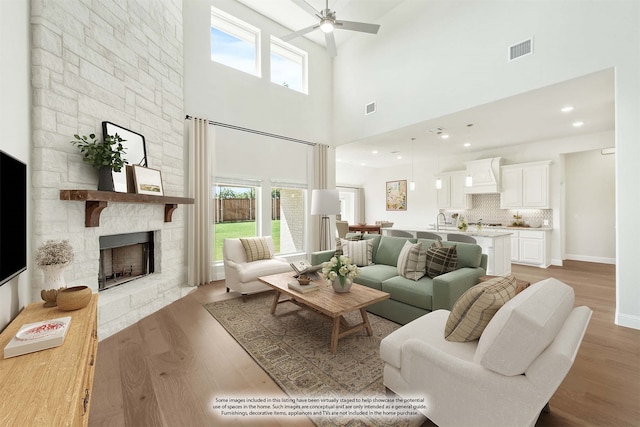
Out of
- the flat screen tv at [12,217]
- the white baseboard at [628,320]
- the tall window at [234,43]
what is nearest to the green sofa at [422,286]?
the white baseboard at [628,320]

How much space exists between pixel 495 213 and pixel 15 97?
8.35 meters

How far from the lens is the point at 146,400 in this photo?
5.78ft

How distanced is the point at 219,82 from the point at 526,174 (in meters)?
6.76

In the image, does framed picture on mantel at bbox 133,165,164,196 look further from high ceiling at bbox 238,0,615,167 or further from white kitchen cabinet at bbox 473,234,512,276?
white kitchen cabinet at bbox 473,234,512,276

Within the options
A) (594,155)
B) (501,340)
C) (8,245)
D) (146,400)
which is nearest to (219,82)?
(8,245)

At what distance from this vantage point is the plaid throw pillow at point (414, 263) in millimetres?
3121

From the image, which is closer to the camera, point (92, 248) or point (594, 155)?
point (92, 248)

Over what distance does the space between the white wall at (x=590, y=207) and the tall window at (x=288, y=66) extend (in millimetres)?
6535

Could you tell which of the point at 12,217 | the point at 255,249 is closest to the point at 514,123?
the point at 255,249

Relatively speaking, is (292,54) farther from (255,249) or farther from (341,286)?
(341,286)

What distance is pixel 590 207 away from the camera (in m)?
6.18

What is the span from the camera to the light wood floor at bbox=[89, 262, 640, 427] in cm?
162

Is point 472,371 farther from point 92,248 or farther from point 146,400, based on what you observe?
point 92,248

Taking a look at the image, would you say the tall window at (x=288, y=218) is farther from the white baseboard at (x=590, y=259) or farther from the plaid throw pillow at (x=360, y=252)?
the white baseboard at (x=590, y=259)
